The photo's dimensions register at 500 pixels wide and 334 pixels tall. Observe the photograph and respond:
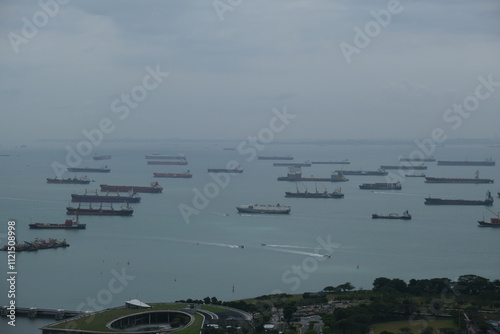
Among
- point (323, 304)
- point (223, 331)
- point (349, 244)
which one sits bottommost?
point (223, 331)

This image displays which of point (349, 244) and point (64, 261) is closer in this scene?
point (64, 261)

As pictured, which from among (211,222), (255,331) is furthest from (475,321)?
(211,222)

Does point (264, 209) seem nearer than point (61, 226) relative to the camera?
No

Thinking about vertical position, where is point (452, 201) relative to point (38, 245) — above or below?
above

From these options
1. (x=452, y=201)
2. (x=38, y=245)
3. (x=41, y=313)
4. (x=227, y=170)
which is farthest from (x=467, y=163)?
(x=41, y=313)

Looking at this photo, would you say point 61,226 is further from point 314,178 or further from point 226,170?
point 226,170

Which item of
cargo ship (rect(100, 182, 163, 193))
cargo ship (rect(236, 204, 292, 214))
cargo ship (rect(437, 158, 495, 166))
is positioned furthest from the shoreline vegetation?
cargo ship (rect(437, 158, 495, 166))

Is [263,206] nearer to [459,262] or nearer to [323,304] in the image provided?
[459,262]
